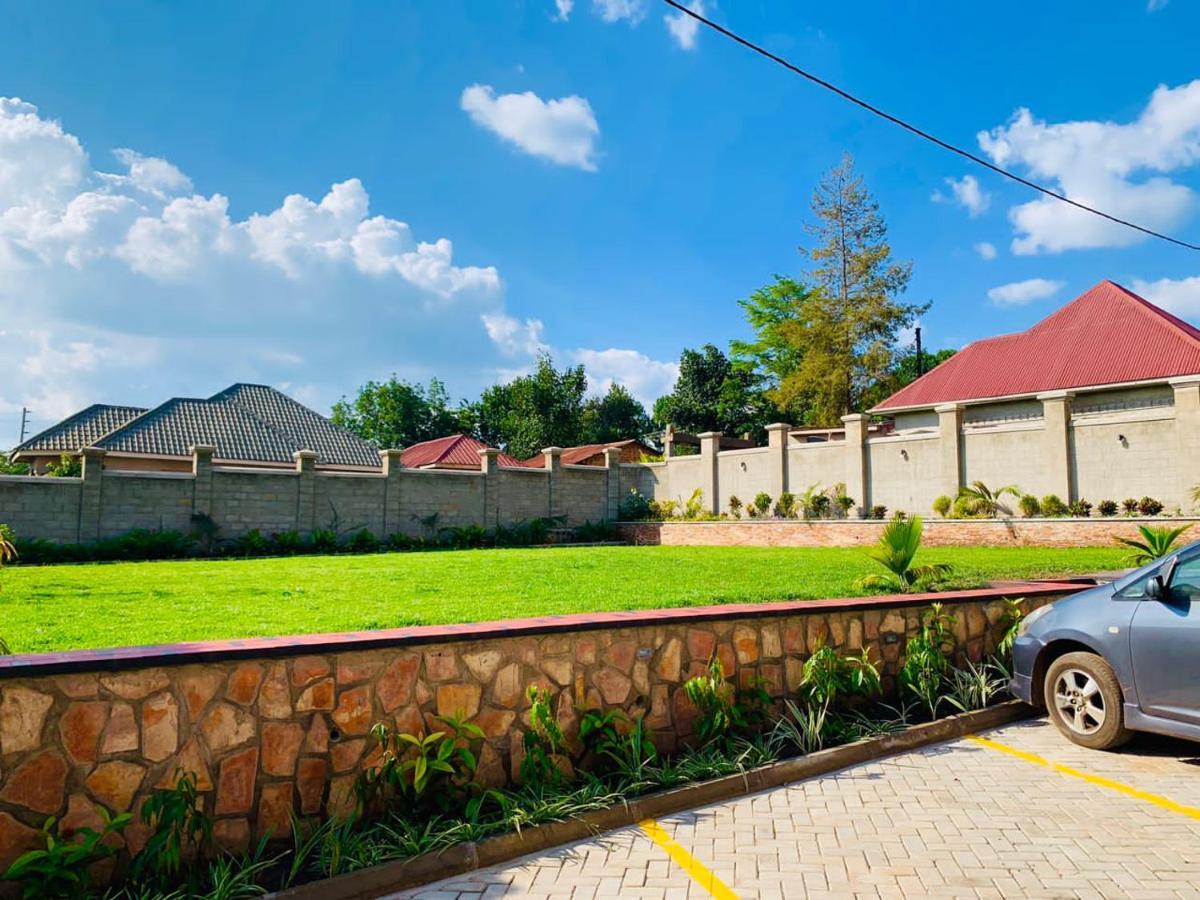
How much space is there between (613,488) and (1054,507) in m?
15.0

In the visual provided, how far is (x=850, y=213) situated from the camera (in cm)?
3941

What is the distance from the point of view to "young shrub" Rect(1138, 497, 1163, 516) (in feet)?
60.4

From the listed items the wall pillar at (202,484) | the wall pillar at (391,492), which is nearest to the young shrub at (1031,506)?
the wall pillar at (391,492)

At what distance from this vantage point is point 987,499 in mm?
21281

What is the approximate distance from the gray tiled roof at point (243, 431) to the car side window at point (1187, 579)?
32236 mm

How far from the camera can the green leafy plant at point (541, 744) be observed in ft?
15.4

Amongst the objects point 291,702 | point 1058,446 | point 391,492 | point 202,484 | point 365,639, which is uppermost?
point 1058,446

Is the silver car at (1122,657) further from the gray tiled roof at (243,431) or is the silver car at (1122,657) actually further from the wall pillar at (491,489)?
the gray tiled roof at (243,431)

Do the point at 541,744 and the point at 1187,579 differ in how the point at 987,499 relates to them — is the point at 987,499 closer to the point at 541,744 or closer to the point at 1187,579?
the point at 1187,579

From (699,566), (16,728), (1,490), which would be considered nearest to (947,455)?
(699,566)

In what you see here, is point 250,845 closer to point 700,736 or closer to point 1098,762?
point 700,736

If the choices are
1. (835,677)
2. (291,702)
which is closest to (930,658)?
(835,677)

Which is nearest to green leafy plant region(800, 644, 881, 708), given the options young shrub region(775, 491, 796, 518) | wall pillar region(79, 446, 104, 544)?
young shrub region(775, 491, 796, 518)

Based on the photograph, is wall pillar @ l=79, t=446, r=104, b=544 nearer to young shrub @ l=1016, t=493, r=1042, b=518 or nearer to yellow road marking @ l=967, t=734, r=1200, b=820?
yellow road marking @ l=967, t=734, r=1200, b=820
